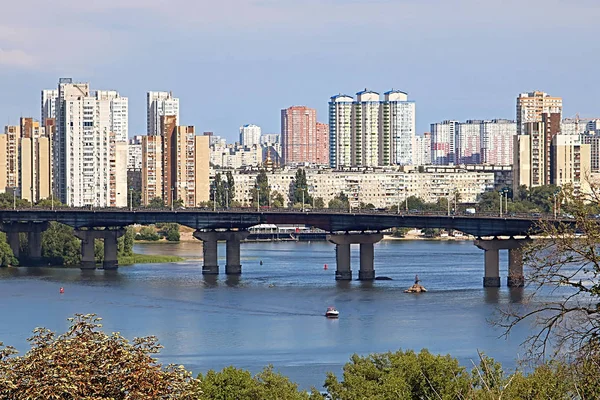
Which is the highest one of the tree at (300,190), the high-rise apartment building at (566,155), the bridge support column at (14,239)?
the high-rise apartment building at (566,155)

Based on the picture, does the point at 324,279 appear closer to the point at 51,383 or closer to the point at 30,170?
the point at 51,383

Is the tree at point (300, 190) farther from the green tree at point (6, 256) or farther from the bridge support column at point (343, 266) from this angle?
the bridge support column at point (343, 266)

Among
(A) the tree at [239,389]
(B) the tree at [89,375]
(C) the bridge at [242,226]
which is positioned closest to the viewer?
(B) the tree at [89,375]

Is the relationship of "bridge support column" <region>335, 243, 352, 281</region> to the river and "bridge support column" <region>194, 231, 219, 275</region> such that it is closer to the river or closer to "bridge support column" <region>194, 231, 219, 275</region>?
the river

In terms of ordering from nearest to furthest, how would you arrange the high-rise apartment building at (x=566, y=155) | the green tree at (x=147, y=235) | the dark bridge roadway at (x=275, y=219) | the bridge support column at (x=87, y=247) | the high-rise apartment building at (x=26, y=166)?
1. the dark bridge roadway at (x=275, y=219)
2. the bridge support column at (x=87, y=247)
3. the green tree at (x=147, y=235)
4. the high-rise apartment building at (x=26, y=166)
5. the high-rise apartment building at (x=566, y=155)

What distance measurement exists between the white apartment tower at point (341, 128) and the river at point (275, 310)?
95.4 m

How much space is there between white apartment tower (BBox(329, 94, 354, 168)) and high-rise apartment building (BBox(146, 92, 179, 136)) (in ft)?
64.2

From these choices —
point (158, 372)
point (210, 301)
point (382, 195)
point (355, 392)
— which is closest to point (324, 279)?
point (210, 301)

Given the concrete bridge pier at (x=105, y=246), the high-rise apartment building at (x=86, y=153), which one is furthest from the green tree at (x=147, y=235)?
the concrete bridge pier at (x=105, y=246)

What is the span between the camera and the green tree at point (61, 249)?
70.8 meters

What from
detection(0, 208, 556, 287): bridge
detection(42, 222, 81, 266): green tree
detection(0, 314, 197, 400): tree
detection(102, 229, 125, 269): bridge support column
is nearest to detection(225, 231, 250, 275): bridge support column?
detection(0, 208, 556, 287): bridge

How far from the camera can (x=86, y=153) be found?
324 ft

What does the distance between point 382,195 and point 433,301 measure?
→ 91.6 meters

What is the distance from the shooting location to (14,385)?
13297 millimetres
